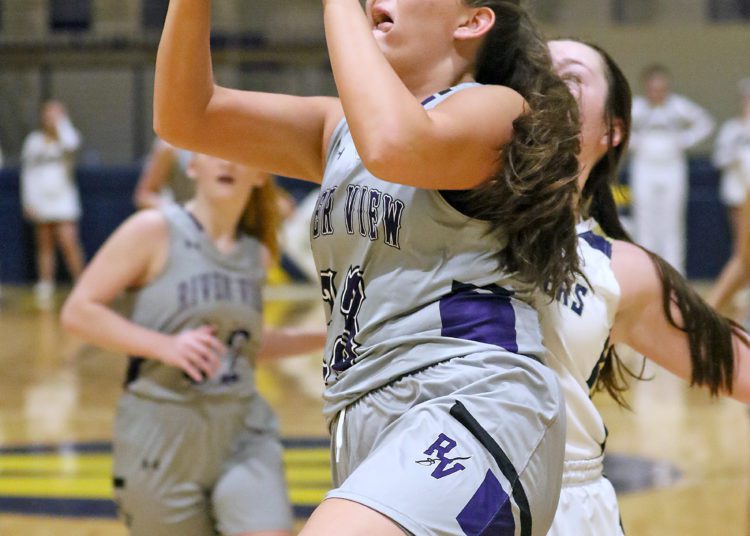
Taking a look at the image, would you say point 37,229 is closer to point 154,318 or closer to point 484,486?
point 154,318

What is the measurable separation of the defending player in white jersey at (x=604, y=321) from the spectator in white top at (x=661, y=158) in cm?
1022

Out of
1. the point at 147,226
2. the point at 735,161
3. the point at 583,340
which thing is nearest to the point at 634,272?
the point at 583,340

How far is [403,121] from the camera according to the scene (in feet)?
5.57

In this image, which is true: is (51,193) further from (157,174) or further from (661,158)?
(661,158)

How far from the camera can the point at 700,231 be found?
44.0 ft

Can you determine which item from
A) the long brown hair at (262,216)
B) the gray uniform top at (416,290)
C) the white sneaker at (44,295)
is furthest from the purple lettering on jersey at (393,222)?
the white sneaker at (44,295)

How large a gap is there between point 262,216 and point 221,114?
1683 mm

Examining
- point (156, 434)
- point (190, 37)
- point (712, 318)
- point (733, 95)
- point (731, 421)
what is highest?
point (190, 37)

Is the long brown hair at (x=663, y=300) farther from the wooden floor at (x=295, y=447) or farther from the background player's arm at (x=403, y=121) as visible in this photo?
the wooden floor at (x=295, y=447)

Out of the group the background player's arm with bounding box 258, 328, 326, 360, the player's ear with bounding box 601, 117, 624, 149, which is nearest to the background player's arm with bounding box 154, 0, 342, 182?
the player's ear with bounding box 601, 117, 624, 149

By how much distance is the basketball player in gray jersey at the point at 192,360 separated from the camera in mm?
3307

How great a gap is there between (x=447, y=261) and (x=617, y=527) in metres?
0.74

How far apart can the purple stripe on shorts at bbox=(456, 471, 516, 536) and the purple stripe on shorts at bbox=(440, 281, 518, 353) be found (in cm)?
22

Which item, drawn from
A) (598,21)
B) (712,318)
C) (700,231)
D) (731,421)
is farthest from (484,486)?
(598,21)
